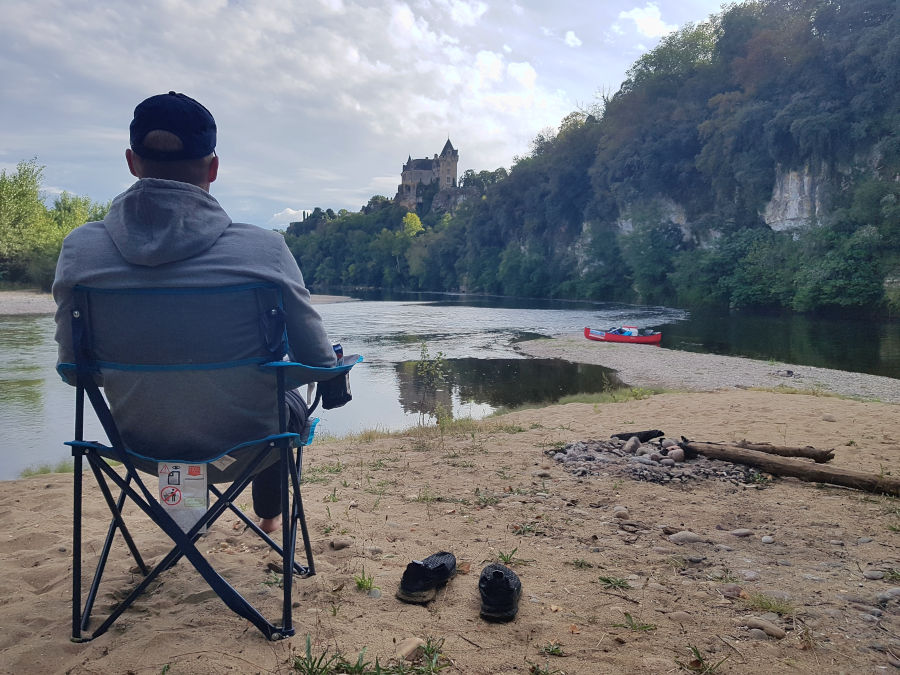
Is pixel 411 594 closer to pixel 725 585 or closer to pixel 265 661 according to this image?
pixel 265 661

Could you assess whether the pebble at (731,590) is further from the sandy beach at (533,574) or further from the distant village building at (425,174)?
the distant village building at (425,174)

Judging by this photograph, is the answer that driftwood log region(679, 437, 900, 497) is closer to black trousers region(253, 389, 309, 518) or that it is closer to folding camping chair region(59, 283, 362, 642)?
black trousers region(253, 389, 309, 518)

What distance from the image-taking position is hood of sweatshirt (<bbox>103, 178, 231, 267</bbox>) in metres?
1.91

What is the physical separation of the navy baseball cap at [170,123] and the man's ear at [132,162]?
5 centimetres

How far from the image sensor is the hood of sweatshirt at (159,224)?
191 centimetres

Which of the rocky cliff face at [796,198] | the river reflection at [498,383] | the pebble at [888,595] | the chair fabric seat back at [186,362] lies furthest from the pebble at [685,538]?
the rocky cliff face at [796,198]

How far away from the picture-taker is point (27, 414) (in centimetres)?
1166

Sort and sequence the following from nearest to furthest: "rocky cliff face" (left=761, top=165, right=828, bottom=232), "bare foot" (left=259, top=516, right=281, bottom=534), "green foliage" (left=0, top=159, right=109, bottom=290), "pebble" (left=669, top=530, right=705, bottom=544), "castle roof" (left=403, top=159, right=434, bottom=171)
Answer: "bare foot" (left=259, top=516, right=281, bottom=534), "pebble" (left=669, top=530, right=705, bottom=544), "rocky cliff face" (left=761, top=165, right=828, bottom=232), "green foliage" (left=0, top=159, right=109, bottom=290), "castle roof" (left=403, top=159, right=434, bottom=171)

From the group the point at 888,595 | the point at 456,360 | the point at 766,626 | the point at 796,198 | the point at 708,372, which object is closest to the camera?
the point at 766,626

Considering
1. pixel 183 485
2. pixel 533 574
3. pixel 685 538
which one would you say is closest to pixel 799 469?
pixel 685 538

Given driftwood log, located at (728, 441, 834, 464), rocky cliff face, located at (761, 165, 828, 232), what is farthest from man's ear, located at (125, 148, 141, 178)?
rocky cliff face, located at (761, 165, 828, 232)

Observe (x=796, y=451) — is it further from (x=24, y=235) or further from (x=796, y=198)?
(x=24, y=235)

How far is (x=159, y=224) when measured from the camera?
1967mm

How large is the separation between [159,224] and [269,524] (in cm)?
147
